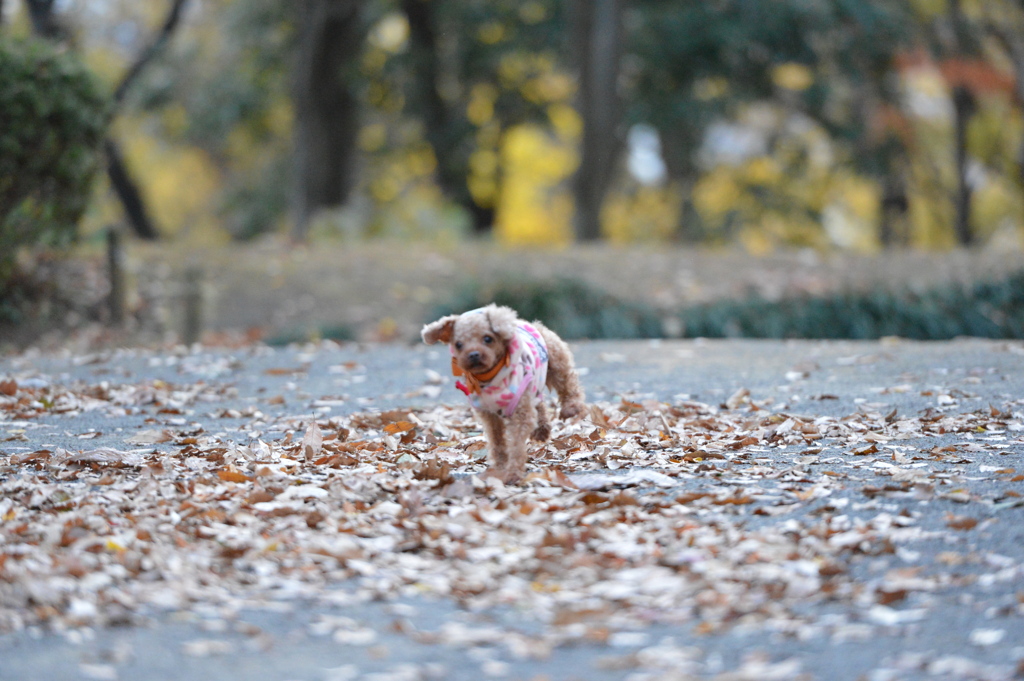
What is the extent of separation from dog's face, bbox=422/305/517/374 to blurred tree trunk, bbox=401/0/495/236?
569 inches

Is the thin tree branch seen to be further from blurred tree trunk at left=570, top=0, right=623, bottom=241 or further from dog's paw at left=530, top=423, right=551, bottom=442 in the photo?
dog's paw at left=530, top=423, right=551, bottom=442

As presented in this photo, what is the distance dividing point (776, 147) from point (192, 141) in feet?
38.6

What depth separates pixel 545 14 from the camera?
57.3 feet

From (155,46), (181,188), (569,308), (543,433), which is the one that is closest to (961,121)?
(569,308)

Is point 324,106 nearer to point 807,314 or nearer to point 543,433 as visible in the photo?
point 807,314

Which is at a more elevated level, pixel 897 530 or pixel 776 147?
pixel 776 147

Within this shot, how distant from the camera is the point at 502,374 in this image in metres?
4.32

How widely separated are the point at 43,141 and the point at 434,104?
9.70 metres

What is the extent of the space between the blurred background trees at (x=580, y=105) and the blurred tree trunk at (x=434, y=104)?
0.11 feet

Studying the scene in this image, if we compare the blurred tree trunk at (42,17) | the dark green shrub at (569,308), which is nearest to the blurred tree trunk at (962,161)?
the dark green shrub at (569,308)

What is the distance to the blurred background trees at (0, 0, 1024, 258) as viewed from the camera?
1664cm

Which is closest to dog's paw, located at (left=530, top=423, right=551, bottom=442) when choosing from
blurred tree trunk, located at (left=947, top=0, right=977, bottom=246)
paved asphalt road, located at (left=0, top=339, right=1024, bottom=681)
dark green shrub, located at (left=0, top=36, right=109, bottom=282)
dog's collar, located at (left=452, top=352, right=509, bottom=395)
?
dog's collar, located at (left=452, top=352, right=509, bottom=395)

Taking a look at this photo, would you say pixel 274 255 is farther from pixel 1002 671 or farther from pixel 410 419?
pixel 1002 671

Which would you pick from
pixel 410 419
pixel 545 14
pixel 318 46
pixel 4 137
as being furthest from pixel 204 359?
pixel 545 14
